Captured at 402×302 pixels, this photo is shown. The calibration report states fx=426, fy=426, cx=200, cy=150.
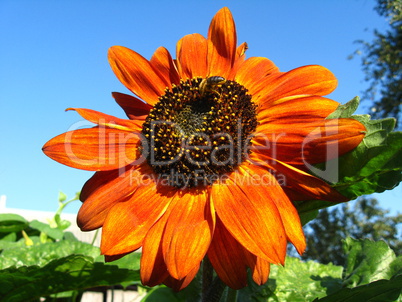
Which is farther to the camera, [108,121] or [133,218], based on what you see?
[108,121]

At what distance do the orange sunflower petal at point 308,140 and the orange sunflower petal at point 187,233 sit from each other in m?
0.19

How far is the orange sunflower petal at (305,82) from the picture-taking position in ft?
3.33

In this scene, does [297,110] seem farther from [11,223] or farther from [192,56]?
[11,223]

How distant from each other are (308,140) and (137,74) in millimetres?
570

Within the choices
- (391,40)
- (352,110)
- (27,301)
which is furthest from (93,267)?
(391,40)

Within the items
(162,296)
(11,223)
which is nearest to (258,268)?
(162,296)

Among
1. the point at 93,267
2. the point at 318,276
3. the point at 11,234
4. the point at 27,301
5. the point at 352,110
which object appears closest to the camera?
the point at 352,110

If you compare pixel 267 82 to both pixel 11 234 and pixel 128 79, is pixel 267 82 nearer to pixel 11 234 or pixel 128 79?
pixel 128 79

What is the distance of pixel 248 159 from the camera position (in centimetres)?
101

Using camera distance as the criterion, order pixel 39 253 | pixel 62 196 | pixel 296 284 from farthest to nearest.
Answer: pixel 62 196
pixel 39 253
pixel 296 284

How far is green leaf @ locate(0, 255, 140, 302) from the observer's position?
1.12 m

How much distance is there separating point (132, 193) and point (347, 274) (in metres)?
0.73

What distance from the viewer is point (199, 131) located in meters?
1.08

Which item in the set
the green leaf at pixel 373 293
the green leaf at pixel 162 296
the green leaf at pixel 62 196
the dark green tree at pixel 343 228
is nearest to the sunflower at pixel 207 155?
the green leaf at pixel 373 293
